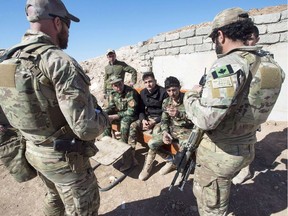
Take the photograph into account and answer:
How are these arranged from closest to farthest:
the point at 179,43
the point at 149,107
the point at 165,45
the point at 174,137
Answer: the point at 174,137
the point at 149,107
the point at 179,43
the point at 165,45

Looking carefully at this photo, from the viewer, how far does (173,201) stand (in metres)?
3.03

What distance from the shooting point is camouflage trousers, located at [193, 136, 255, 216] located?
74.4 inches

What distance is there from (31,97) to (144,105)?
2.99 m

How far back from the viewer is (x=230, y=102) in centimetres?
153

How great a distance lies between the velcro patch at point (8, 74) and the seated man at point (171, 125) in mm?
2307

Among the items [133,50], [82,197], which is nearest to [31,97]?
[82,197]

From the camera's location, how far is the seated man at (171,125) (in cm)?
337

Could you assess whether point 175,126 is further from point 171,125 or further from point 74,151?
point 74,151

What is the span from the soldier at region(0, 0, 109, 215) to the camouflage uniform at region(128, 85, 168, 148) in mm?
2173

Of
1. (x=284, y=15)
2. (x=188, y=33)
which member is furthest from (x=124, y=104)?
(x=284, y=15)

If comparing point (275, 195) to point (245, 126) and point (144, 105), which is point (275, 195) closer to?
point (245, 126)

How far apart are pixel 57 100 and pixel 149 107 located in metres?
2.90

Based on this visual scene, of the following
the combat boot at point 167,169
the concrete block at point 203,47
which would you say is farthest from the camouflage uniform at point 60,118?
the concrete block at point 203,47

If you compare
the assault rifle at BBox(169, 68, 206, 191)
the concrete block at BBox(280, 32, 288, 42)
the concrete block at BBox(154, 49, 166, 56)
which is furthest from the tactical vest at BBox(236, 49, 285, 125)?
the concrete block at BBox(154, 49, 166, 56)
